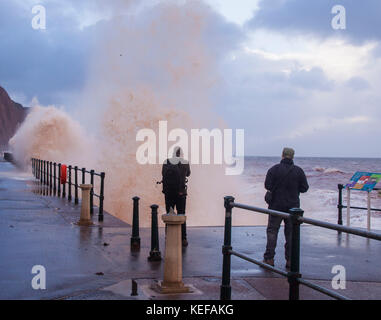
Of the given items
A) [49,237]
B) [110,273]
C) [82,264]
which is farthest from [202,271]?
[49,237]

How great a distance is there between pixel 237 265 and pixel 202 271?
0.71 metres

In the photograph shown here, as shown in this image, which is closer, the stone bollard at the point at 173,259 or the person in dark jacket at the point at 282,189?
the stone bollard at the point at 173,259

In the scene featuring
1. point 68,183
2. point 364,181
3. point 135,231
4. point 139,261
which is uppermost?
point 364,181

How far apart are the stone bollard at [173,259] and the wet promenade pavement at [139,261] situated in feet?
0.59

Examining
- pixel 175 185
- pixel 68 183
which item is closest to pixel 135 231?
pixel 175 185

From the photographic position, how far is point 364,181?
12.4 metres

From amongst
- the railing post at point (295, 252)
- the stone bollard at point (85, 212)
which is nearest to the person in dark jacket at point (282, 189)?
the railing post at point (295, 252)

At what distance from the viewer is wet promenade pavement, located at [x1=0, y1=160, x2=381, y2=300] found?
6250 millimetres

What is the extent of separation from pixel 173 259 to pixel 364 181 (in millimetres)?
7545

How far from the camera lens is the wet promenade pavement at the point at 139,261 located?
6.25 m

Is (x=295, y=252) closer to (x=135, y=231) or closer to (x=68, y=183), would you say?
(x=135, y=231)

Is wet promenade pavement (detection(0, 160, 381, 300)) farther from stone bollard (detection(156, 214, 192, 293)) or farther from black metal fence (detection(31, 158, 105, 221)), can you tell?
black metal fence (detection(31, 158, 105, 221))

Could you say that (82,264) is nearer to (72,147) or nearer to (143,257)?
(143,257)

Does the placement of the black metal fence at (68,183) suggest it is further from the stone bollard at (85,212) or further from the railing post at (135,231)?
Result: the railing post at (135,231)
